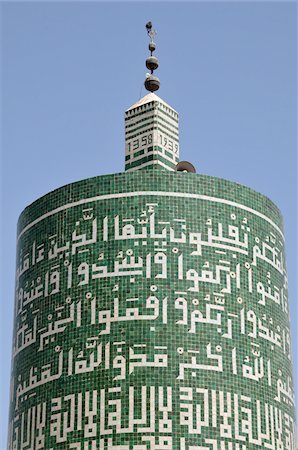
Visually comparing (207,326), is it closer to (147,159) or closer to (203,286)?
(203,286)

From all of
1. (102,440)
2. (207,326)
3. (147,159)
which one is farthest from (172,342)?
(147,159)

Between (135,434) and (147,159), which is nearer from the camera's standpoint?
(135,434)

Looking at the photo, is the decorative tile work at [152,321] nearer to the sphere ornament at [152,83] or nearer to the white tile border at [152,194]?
the white tile border at [152,194]

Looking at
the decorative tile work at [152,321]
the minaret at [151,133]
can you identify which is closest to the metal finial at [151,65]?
the minaret at [151,133]

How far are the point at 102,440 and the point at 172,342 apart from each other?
5.50ft

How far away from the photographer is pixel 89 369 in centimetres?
1698

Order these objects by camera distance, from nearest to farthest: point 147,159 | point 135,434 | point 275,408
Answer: point 135,434 < point 275,408 < point 147,159

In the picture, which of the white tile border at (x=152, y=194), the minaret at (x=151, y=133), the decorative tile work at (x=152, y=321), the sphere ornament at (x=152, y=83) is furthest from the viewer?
the sphere ornament at (x=152, y=83)

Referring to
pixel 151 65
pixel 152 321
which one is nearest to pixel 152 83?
pixel 151 65

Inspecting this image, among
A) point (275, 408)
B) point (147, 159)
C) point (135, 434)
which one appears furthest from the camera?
point (147, 159)

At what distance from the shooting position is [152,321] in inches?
670

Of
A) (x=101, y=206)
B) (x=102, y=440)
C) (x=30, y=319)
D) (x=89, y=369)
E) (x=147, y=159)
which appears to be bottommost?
(x=102, y=440)

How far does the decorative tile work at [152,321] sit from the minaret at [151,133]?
204 centimetres

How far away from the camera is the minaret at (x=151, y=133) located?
20.1 meters
